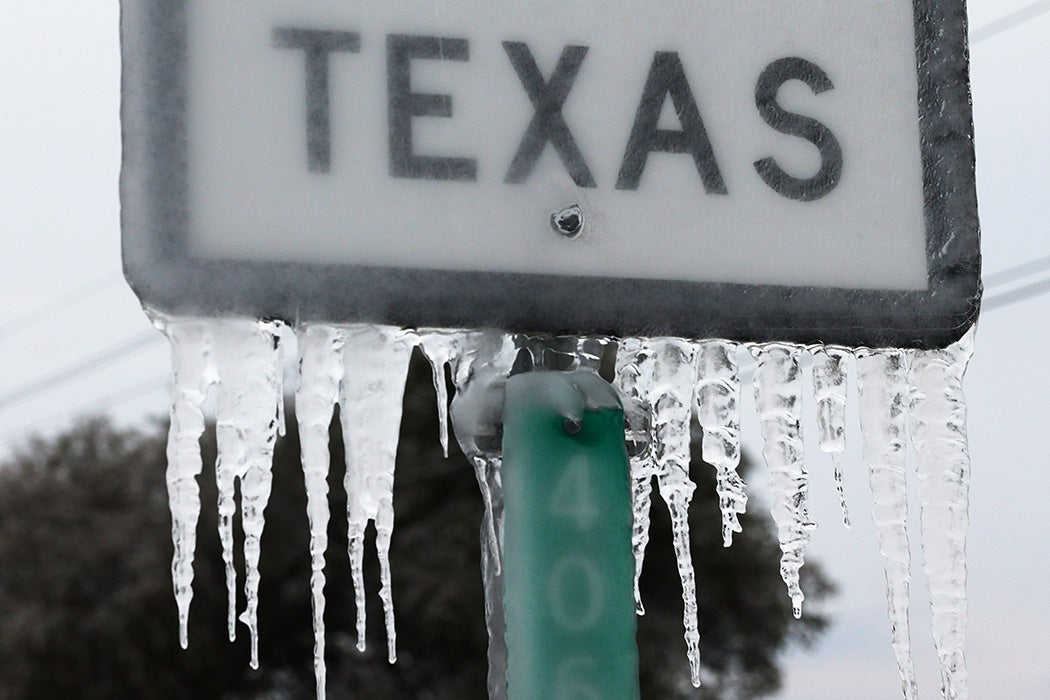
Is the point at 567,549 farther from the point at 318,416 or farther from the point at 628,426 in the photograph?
the point at 318,416

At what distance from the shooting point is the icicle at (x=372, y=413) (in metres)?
0.88

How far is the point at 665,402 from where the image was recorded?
97cm

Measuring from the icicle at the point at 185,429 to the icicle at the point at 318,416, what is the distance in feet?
0.19

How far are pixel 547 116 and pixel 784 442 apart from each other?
0.29 m

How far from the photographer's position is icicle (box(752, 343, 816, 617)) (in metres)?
0.98

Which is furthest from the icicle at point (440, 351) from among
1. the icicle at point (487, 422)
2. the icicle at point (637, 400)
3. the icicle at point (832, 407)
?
the icicle at point (832, 407)

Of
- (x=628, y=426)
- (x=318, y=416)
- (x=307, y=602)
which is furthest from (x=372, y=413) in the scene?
(x=307, y=602)

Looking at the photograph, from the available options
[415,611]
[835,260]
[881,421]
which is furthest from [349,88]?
[415,611]

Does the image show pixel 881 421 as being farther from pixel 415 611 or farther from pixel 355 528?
pixel 415 611

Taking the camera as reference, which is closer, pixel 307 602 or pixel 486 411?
pixel 486 411

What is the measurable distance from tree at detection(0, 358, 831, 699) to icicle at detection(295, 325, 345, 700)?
9.43m

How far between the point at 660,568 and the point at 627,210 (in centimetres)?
1050

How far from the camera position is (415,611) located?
1093cm

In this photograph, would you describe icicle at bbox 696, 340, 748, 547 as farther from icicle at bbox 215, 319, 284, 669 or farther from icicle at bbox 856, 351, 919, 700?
icicle at bbox 215, 319, 284, 669
